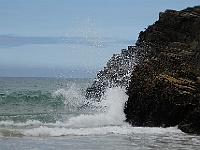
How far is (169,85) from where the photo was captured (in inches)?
830

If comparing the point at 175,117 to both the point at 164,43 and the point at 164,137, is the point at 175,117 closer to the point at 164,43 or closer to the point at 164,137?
the point at 164,137

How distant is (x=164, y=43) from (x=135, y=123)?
6827 mm

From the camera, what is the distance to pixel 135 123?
22328 millimetres

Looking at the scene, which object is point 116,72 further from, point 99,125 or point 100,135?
→ point 100,135

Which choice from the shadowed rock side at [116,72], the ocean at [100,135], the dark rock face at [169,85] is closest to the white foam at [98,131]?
the ocean at [100,135]

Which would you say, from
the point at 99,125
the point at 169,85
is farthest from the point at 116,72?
the point at 169,85

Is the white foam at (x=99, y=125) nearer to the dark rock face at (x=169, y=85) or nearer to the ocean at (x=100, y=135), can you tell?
the ocean at (x=100, y=135)

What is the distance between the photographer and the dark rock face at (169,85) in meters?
20.6

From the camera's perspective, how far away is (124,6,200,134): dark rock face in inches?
810

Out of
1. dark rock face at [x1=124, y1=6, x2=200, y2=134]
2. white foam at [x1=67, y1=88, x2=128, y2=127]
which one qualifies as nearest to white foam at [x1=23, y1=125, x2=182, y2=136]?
dark rock face at [x1=124, y1=6, x2=200, y2=134]

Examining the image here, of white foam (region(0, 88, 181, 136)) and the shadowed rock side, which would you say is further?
the shadowed rock side

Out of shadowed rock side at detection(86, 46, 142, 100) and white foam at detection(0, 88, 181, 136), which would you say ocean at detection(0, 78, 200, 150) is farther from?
shadowed rock side at detection(86, 46, 142, 100)

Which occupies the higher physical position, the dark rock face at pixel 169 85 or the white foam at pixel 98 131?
the dark rock face at pixel 169 85

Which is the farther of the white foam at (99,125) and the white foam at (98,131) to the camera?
the white foam at (99,125)
